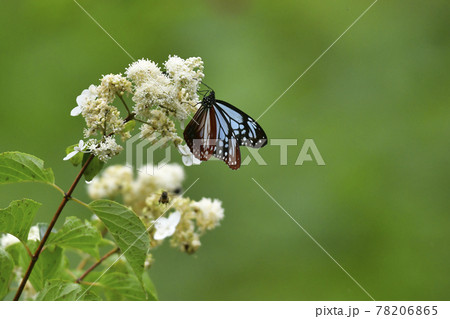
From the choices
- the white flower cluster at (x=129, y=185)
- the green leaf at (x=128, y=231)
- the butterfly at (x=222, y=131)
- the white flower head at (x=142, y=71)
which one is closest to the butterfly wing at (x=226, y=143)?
the butterfly at (x=222, y=131)

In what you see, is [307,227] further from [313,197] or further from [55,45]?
[55,45]

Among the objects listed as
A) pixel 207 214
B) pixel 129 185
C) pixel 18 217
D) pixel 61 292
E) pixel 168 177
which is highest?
pixel 168 177

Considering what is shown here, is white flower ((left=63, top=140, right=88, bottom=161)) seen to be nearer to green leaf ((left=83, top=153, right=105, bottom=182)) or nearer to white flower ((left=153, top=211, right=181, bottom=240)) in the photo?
green leaf ((left=83, top=153, right=105, bottom=182))

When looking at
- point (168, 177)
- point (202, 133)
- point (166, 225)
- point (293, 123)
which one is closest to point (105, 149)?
point (166, 225)

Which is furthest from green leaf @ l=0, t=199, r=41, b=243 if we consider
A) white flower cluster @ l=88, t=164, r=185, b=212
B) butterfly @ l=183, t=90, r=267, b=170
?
white flower cluster @ l=88, t=164, r=185, b=212

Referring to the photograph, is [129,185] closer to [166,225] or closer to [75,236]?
[166,225]

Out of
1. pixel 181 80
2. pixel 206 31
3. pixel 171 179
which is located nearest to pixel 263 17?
pixel 206 31
